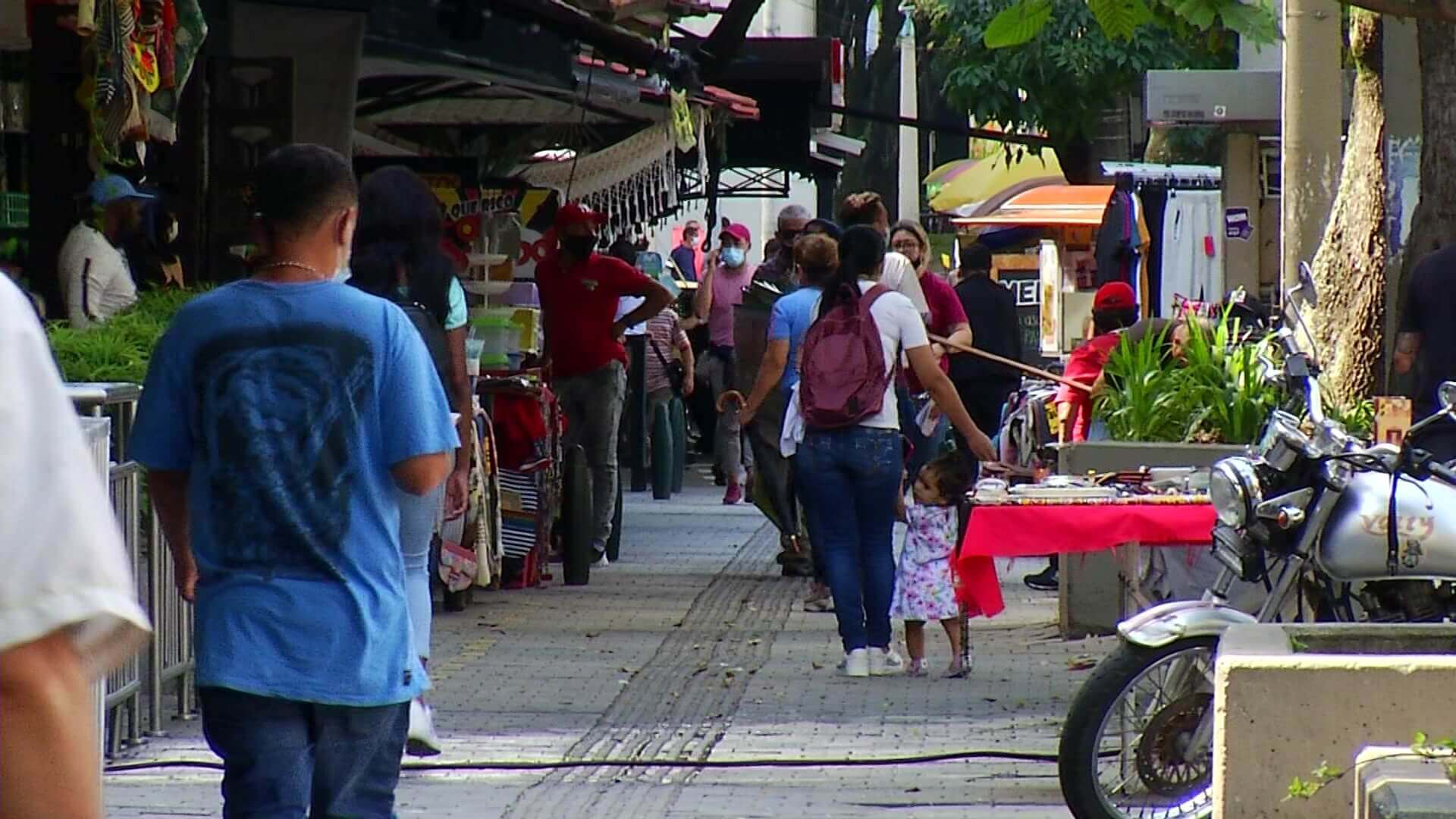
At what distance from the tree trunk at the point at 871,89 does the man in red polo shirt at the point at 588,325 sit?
79.4 ft

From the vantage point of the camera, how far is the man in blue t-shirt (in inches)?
169

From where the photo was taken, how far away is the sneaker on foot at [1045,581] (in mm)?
12539

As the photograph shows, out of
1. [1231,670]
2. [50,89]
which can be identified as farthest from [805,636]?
[1231,670]

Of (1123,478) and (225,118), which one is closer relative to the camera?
(1123,478)

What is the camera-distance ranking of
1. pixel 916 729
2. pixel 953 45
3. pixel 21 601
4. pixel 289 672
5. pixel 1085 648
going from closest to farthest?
pixel 21 601 → pixel 289 672 → pixel 916 729 → pixel 1085 648 → pixel 953 45

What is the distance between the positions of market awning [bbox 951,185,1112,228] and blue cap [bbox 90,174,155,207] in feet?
51.3

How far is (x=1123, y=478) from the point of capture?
820 centimetres

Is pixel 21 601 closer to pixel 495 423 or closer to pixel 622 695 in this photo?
pixel 622 695

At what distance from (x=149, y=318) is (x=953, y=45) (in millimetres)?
26520

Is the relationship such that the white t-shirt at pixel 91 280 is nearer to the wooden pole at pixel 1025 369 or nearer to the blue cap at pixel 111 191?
the blue cap at pixel 111 191

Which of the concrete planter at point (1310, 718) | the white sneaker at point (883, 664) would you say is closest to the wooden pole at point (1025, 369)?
the white sneaker at point (883, 664)

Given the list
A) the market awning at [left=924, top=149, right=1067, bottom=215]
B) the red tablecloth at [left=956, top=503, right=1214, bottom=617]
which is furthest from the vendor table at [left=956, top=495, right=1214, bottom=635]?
the market awning at [left=924, top=149, right=1067, bottom=215]

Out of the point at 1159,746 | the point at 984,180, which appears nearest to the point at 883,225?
the point at 1159,746

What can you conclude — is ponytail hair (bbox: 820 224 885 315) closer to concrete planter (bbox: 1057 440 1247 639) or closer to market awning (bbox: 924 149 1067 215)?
concrete planter (bbox: 1057 440 1247 639)
